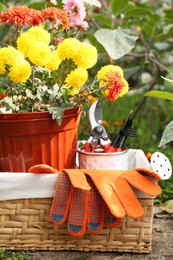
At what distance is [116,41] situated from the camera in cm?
196

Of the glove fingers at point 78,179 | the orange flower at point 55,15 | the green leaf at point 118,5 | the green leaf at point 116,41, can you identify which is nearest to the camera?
the glove fingers at point 78,179

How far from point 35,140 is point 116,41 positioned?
592 mm

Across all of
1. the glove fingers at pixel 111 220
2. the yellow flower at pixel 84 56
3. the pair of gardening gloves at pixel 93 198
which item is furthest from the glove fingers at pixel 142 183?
the yellow flower at pixel 84 56

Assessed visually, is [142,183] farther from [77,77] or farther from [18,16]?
[18,16]

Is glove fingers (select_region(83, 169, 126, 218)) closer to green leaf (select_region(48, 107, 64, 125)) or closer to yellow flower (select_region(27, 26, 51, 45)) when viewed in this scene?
green leaf (select_region(48, 107, 64, 125))

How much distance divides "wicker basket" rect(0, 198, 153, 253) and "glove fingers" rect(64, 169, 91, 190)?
0.34ft

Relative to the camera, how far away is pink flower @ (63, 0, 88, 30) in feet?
5.43

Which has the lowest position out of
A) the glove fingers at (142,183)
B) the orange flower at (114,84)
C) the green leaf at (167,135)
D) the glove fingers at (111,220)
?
the glove fingers at (111,220)

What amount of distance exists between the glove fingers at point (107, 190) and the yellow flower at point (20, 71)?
314mm

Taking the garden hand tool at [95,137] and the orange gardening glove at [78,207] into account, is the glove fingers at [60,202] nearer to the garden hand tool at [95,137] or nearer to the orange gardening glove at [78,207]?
the orange gardening glove at [78,207]

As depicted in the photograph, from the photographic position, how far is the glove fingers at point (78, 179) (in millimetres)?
1404

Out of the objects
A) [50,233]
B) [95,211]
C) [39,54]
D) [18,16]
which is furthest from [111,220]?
[18,16]

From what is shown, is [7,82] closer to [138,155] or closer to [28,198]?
[28,198]

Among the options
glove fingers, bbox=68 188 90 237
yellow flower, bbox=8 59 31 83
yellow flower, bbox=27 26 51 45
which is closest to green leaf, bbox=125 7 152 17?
yellow flower, bbox=27 26 51 45
